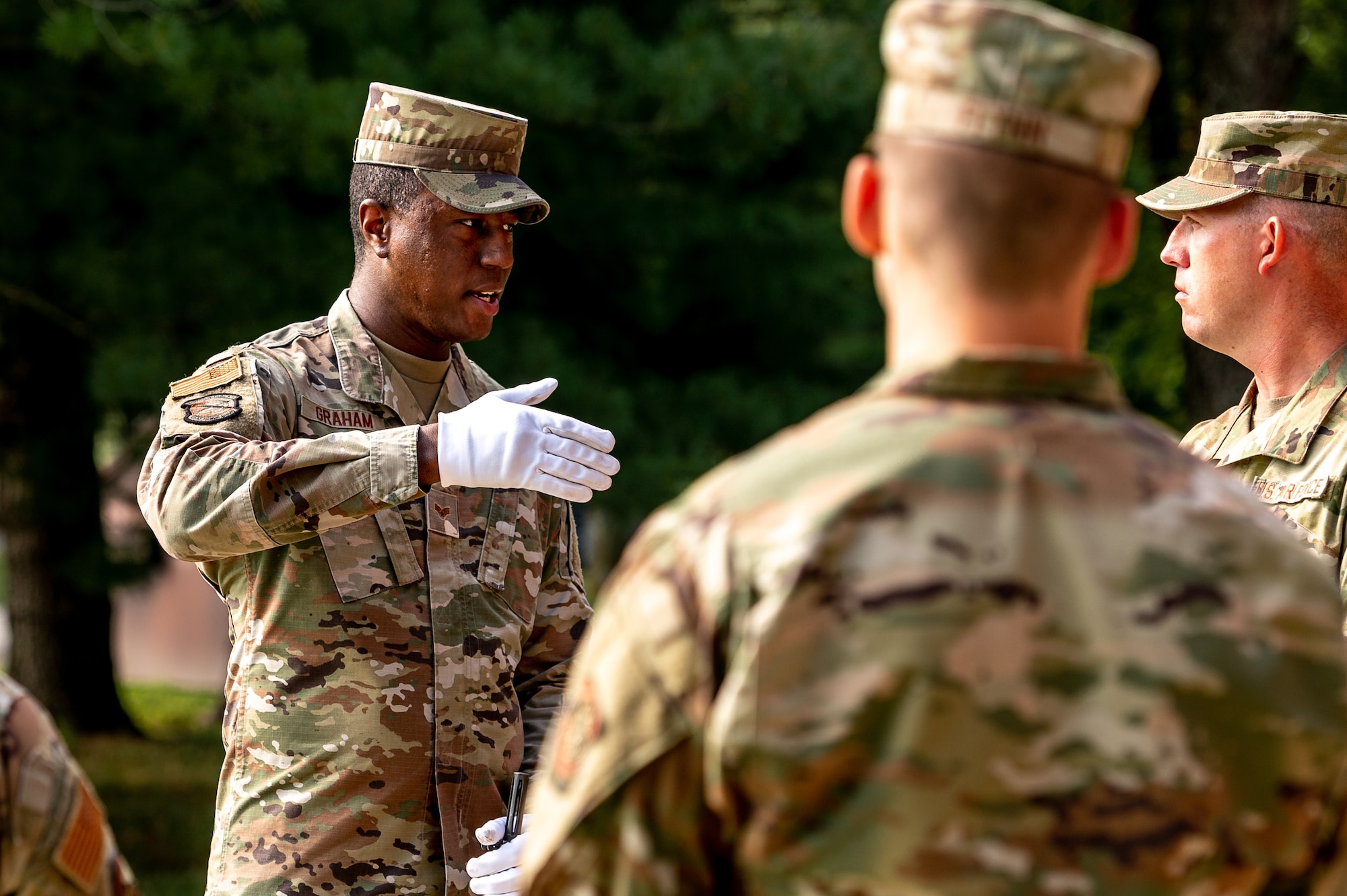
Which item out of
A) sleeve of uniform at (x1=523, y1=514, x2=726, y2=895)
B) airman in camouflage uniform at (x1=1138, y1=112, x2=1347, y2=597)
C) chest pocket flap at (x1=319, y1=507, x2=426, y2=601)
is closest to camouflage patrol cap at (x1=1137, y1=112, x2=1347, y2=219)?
airman in camouflage uniform at (x1=1138, y1=112, x2=1347, y2=597)

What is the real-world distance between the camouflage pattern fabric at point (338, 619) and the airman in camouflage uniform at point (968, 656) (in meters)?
1.32

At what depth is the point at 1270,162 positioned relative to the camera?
3166mm

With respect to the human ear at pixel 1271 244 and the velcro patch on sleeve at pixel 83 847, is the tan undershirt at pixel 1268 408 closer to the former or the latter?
the human ear at pixel 1271 244

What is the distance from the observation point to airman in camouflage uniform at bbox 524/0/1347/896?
1.34m

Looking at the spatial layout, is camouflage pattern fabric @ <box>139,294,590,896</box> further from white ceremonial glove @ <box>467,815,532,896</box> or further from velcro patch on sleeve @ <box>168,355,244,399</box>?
white ceremonial glove @ <box>467,815,532,896</box>

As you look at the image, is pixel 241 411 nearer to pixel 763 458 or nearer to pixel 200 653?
pixel 763 458

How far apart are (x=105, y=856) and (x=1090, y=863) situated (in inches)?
37.4

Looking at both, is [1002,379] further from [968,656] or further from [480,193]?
[480,193]

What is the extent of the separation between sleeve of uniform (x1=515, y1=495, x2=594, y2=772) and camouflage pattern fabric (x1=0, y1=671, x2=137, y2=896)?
1651 mm

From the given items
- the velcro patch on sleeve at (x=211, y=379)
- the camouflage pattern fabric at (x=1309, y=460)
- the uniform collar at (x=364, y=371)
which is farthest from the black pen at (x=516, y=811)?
the camouflage pattern fabric at (x=1309, y=460)

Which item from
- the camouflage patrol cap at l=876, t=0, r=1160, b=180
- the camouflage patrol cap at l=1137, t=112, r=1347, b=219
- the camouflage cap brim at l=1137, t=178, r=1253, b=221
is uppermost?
the camouflage patrol cap at l=876, t=0, r=1160, b=180

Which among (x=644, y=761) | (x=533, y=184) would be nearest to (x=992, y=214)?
(x=644, y=761)

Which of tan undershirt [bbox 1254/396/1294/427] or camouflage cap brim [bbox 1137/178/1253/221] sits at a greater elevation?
camouflage cap brim [bbox 1137/178/1253/221]

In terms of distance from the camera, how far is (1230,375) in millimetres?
8141
